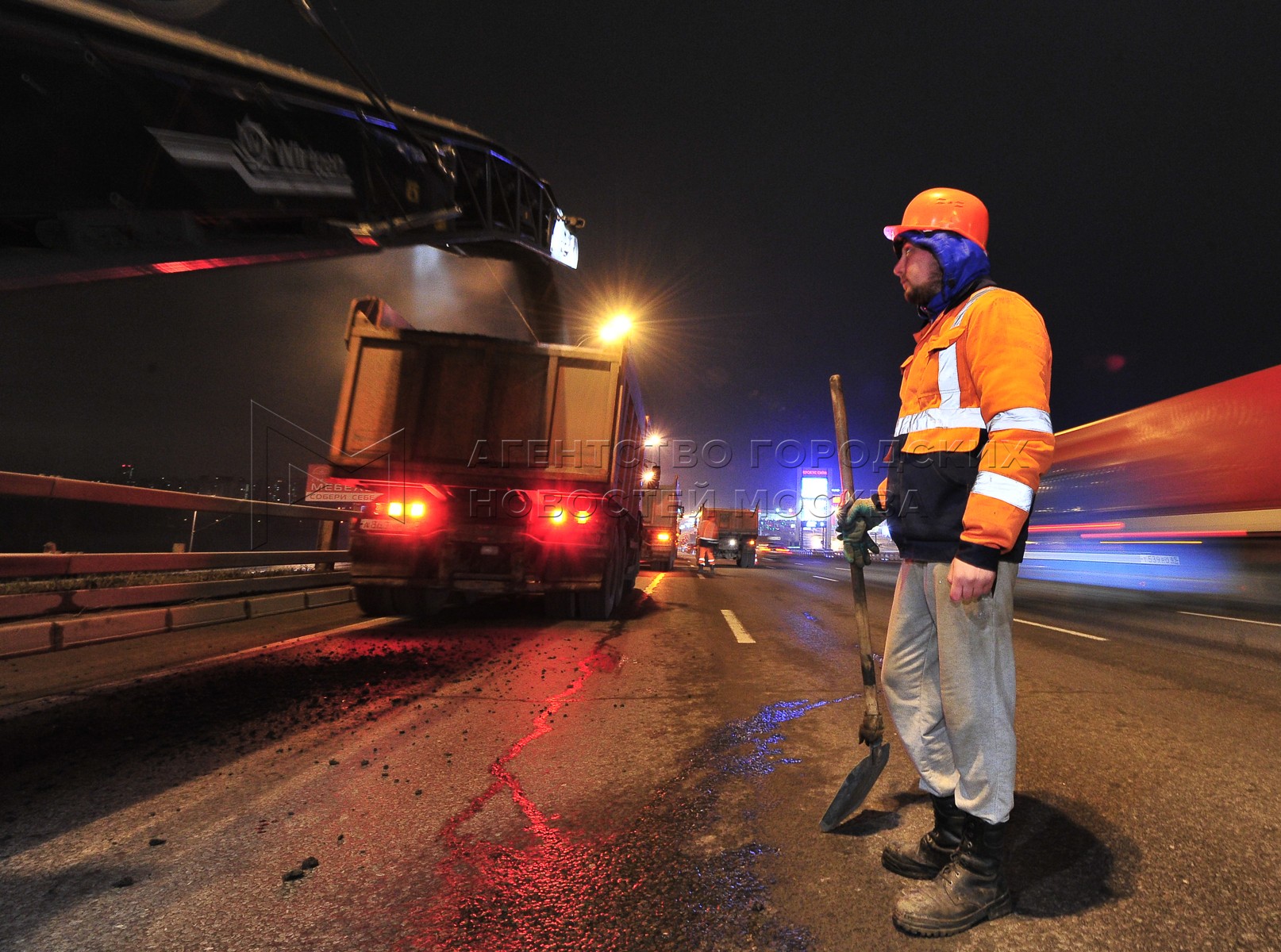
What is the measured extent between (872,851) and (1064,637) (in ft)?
20.2

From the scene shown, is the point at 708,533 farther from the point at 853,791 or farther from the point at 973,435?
the point at 973,435

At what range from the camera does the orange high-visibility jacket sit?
176cm

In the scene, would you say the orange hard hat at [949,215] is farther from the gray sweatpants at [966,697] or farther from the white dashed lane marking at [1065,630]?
the white dashed lane marking at [1065,630]

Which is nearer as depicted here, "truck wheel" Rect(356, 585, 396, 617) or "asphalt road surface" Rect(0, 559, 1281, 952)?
"asphalt road surface" Rect(0, 559, 1281, 952)

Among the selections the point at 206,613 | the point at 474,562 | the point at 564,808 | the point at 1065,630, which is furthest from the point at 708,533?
the point at 564,808

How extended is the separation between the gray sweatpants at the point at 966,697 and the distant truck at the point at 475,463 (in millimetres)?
5263

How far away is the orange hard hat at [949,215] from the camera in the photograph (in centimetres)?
220

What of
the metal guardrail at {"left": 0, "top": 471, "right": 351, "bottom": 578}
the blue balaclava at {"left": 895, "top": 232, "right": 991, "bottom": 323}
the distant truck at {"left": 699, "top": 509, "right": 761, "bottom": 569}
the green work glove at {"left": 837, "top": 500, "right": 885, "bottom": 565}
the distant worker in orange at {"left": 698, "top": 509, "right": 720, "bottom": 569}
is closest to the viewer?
the blue balaclava at {"left": 895, "top": 232, "right": 991, "bottom": 323}

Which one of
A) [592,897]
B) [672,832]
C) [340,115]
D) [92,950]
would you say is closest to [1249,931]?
[672,832]

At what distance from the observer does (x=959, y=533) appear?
1949 millimetres

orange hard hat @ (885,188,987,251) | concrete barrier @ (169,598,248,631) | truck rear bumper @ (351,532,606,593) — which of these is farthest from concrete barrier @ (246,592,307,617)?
orange hard hat @ (885,188,987,251)

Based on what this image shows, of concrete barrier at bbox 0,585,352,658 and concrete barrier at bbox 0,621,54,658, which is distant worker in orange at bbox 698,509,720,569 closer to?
concrete barrier at bbox 0,585,352,658

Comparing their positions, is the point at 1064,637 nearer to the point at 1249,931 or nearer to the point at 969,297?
the point at 1249,931

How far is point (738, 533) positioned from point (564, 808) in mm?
27649
